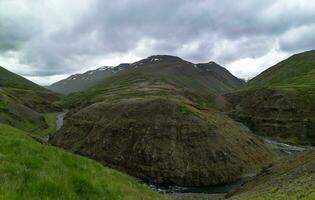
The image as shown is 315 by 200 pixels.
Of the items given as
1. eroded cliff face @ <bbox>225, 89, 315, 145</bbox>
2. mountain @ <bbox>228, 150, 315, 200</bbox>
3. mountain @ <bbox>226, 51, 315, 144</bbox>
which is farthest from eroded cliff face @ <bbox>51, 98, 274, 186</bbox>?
mountain @ <bbox>226, 51, 315, 144</bbox>

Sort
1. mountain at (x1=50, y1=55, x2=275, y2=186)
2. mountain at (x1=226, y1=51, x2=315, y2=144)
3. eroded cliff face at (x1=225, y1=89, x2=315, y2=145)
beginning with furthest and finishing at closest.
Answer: mountain at (x1=226, y1=51, x2=315, y2=144) → eroded cliff face at (x1=225, y1=89, x2=315, y2=145) → mountain at (x1=50, y1=55, x2=275, y2=186)

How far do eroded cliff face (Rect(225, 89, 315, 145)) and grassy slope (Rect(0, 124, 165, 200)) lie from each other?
11416 cm

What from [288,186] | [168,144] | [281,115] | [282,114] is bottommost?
[168,144]

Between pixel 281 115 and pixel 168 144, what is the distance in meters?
74.8

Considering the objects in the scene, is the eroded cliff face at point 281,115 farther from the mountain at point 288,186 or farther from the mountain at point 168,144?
the mountain at point 288,186

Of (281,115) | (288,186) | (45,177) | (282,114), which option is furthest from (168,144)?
(282,114)

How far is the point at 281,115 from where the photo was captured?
464 feet

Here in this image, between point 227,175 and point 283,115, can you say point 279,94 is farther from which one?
point 227,175

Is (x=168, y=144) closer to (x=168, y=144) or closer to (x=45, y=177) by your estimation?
(x=168, y=144)

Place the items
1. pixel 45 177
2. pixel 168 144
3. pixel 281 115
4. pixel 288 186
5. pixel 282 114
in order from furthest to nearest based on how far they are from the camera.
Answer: pixel 282 114 < pixel 281 115 < pixel 168 144 < pixel 288 186 < pixel 45 177

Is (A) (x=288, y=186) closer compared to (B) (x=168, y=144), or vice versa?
(A) (x=288, y=186)

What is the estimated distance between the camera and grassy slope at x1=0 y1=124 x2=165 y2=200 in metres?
13.9

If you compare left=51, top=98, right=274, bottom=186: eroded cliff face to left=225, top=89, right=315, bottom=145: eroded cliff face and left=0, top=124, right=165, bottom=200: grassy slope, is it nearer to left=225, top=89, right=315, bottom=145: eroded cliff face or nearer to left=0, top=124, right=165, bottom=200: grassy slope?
left=225, top=89, right=315, bottom=145: eroded cliff face

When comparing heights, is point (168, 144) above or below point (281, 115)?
below
